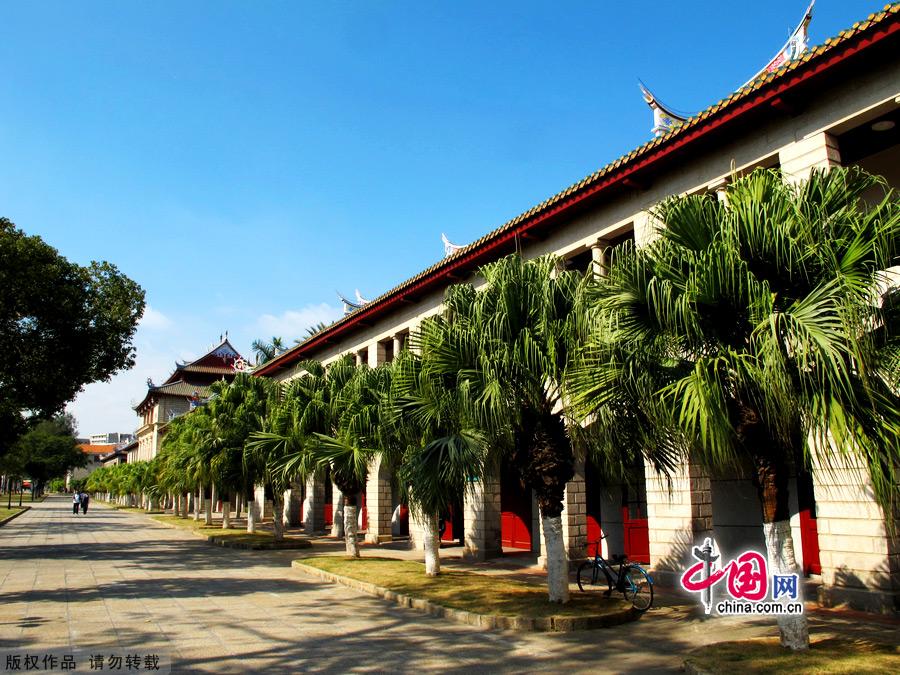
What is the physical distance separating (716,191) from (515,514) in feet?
49.6

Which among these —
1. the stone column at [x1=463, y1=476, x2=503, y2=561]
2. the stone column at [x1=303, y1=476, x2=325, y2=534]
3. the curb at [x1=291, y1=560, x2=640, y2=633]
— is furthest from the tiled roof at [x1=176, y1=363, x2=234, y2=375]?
the curb at [x1=291, y1=560, x2=640, y2=633]

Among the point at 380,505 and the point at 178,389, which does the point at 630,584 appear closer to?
the point at 380,505

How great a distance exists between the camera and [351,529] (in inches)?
893

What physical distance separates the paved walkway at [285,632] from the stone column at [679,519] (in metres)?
2.78

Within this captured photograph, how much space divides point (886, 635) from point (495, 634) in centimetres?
582

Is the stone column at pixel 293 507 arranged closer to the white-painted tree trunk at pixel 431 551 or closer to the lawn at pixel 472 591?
the lawn at pixel 472 591

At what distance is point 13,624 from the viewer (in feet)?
38.3

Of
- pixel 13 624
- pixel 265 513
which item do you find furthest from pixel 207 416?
pixel 13 624

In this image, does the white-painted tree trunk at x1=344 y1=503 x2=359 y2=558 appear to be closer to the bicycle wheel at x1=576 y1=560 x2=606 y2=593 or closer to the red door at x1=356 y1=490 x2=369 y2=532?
the bicycle wheel at x1=576 y1=560 x2=606 y2=593

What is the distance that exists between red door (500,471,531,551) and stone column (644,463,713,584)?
9455 millimetres

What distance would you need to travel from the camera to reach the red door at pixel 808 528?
1505cm

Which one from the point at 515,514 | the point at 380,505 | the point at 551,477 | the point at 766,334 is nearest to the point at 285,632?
the point at 551,477

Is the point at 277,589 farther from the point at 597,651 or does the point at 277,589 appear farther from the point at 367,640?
the point at 597,651

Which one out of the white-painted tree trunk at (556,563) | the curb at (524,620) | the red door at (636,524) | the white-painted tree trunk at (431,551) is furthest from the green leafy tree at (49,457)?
the white-painted tree trunk at (556,563)
